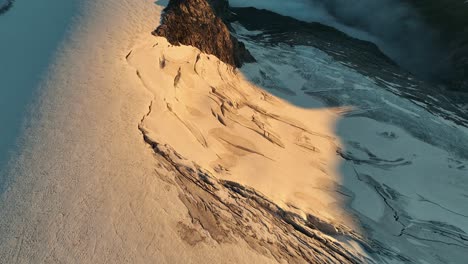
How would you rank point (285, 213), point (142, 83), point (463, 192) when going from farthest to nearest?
point (463, 192), point (142, 83), point (285, 213)

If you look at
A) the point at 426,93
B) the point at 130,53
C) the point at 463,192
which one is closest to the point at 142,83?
the point at 130,53

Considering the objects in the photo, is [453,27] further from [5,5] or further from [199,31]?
[5,5]

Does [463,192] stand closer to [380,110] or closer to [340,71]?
[380,110]

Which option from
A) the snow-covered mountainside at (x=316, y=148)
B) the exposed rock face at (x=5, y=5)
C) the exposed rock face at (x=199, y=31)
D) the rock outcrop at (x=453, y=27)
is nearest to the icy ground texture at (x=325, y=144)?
the snow-covered mountainside at (x=316, y=148)

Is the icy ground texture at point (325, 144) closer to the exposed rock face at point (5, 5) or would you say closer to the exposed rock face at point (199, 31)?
the exposed rock face at point (199, 31)

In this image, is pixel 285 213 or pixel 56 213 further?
pixel 285 213

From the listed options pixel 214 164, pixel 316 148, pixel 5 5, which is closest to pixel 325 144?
pixel 316 148

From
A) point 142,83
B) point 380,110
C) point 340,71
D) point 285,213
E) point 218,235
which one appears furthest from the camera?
point 340,71

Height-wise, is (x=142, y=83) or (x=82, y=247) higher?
(x=142, y=83)

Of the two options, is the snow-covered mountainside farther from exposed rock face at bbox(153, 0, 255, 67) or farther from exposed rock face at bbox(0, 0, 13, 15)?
exposed rock face at bbox(0, 0, 13, 15)
